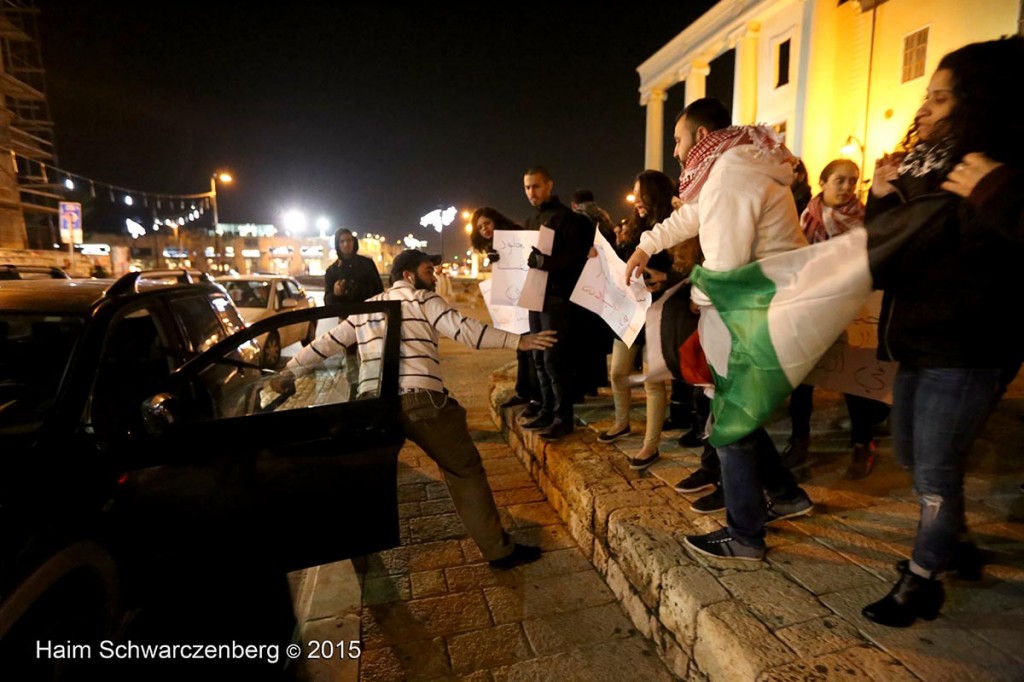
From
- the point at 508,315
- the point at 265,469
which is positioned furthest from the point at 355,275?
the point at 265,469

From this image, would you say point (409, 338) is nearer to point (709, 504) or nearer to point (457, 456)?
point (457, 456)

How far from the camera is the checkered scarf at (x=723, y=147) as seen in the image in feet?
7.64

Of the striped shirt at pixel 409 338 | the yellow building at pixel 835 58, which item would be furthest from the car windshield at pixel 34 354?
the yellow building at pixel 835 58

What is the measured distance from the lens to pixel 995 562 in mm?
2361

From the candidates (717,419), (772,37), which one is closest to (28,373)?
(717,419)

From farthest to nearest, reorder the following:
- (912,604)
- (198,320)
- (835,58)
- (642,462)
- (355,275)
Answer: (835,58), (355,275), (198,320), (642,462), (912,604)

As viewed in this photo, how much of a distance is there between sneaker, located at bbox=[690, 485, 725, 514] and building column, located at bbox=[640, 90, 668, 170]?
78.8ft

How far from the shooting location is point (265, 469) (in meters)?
2.68

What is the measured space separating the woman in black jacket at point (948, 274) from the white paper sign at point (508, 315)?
3.13m

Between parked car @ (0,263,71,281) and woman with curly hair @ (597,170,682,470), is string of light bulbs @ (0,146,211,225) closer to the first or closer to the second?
parked car @ (0,263,71,281)

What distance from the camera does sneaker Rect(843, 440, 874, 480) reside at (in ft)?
11.0

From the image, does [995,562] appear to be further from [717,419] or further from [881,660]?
[717,419]

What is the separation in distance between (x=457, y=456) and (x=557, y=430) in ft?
4.73

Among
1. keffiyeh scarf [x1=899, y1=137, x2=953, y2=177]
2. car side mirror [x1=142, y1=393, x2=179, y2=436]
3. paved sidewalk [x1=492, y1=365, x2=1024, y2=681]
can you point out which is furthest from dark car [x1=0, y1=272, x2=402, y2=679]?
keffiyeh scarf [x1=899, y1=137, x2=953, y2=177]
